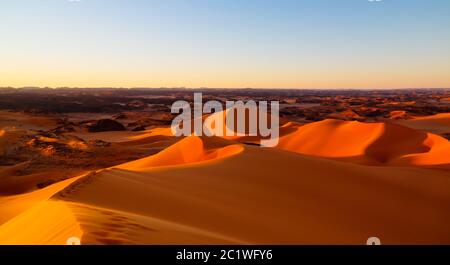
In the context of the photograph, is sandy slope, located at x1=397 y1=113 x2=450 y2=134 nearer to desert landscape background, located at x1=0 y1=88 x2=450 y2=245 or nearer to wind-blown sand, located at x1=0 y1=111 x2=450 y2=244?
desert landscape background, located at x1=0 y1=88 x2=450 y2=245

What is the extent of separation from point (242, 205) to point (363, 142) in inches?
570

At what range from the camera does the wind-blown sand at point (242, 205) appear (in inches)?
181

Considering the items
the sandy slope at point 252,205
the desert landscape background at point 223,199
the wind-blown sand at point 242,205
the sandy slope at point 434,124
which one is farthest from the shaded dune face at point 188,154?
the sandy slope at point 434,124

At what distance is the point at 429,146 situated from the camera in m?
18.6

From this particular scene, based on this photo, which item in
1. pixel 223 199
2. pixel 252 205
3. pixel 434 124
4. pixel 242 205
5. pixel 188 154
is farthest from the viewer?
pixel 434 124

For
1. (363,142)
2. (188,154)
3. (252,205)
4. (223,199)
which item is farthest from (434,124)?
(223,199)

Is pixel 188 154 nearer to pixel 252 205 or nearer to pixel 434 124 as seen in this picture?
pixel 252 205

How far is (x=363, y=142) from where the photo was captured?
797 inches

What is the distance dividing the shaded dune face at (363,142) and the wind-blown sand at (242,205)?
4260mm

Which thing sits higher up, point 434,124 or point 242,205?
point 242,205

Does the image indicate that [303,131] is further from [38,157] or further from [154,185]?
[154,185]

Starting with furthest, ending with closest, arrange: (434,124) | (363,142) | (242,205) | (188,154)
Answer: (434,124), (363,142), (188,154), (242,205)
